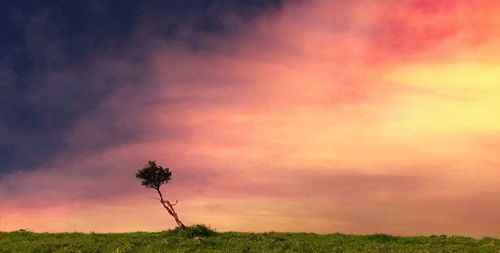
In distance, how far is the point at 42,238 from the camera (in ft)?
165

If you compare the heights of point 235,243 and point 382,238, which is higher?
point 382,238

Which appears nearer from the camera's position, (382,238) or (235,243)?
(235,243)

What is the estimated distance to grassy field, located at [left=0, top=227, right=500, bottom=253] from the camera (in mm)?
42938

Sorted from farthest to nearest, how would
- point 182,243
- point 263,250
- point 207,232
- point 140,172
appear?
point 140,172
point 207,232
point 182,243
point 263,250

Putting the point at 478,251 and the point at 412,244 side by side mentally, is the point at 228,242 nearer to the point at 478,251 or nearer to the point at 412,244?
the point at 412,244

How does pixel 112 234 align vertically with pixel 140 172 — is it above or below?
below

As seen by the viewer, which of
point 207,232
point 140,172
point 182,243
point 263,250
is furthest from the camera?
point 140,172

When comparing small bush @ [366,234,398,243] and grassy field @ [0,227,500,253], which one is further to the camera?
small bush @ [366,234,398,243]

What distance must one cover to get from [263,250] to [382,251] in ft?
25.6

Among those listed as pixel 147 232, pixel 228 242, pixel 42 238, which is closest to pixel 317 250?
pixel 228 242

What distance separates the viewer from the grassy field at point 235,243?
42.9 meters

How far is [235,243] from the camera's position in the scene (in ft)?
145

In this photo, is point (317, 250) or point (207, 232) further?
point (207, 232)

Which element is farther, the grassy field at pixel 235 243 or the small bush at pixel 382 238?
the small bush at pixel 382 238
